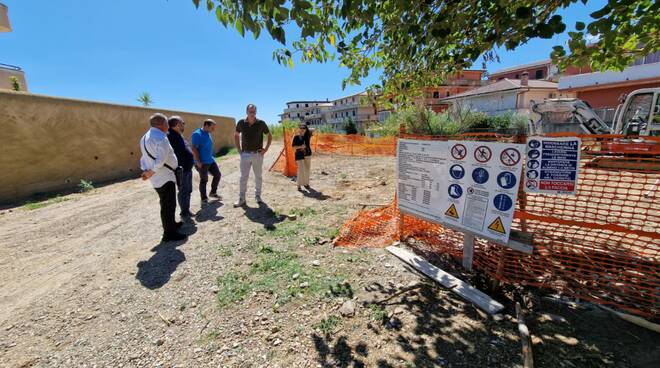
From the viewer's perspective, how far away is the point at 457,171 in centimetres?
269

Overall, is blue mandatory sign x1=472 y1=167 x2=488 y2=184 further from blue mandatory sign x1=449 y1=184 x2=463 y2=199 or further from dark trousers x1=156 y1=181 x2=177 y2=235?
dark trousers x1=156 y1=181 x2=177 y2=235

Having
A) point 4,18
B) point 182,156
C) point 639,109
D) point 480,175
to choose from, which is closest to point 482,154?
point 480,175

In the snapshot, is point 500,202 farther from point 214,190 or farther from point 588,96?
point 588,96

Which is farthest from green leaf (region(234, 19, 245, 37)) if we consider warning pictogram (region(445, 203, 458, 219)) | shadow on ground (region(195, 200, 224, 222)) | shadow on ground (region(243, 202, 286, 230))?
shadow on ground (region(195, 200, 224, 222))

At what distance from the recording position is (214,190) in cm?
635

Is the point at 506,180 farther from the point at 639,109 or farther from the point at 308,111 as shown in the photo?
the point at 308,111

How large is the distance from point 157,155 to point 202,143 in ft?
6.14

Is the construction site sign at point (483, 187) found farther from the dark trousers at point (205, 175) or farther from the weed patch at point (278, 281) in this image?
the dark trousers at point (205, 175)

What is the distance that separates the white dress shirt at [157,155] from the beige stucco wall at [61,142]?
617cm

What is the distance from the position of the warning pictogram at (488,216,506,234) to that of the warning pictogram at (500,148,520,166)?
49 centimetres

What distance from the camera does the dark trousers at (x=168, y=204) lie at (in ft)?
12.5

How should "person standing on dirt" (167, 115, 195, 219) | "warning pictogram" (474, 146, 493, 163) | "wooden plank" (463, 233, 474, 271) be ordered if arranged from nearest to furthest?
"warning pictogram" (474, 146, 493, 163) → "wooden plank" (463, 233, 474, 271) → "person standing on dirt" (167, 115, 195, 219)

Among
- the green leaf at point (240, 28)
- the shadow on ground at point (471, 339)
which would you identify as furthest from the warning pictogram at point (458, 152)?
the green leaf at point (240, 28)

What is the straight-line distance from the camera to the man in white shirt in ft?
11.8
